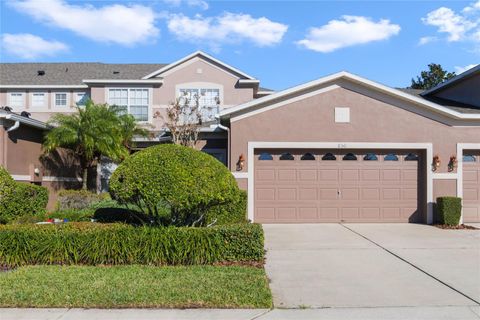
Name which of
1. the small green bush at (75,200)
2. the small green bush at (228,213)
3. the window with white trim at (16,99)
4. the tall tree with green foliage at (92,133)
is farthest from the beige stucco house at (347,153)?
the window with white trim at (16,99)

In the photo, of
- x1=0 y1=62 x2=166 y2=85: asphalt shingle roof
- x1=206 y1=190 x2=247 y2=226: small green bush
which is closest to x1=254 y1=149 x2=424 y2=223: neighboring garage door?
x1=206 y1=190 x2=247 y2=226: small green bush

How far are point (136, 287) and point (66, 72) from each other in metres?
→ 23.7

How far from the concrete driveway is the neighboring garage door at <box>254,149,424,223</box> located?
1.68m

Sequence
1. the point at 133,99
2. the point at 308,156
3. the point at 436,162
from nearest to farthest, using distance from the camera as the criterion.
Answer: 1. the point at 436,162
2. the point at 308,156
3. the point at 133,99

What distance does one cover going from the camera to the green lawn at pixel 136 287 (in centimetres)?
618

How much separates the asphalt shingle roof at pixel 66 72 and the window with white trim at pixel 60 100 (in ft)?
2.21

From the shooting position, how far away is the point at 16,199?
425 inches

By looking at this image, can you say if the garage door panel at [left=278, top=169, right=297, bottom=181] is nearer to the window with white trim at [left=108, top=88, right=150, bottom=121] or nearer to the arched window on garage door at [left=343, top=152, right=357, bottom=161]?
the arched window on garage door at [left=343, top=152, right=357, bottom=161]

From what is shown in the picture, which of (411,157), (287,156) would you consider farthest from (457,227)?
(287,156)

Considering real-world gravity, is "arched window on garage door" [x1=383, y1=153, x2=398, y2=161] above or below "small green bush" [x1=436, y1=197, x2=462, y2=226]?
above

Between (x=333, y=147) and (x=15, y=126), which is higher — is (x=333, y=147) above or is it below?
below

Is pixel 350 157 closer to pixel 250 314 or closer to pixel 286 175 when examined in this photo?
pixel 286 175

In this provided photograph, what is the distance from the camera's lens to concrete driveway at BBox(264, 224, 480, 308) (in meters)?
6.59

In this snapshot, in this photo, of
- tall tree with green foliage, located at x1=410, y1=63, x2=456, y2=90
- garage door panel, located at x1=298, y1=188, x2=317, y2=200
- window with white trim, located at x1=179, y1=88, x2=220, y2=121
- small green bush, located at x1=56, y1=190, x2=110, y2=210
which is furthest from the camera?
tall tree with green foliage, located at x1=410, y1=63, x2=456, y2=90
